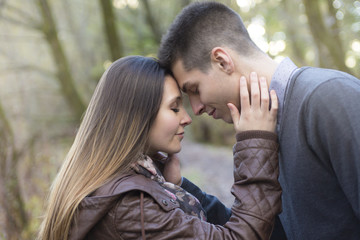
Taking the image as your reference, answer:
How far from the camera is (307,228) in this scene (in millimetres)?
1805

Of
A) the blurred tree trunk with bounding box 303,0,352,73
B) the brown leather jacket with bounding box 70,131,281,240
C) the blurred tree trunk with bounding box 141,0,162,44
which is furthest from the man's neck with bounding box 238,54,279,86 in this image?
the blurred tree trunk with bounding box 141,0,162,44

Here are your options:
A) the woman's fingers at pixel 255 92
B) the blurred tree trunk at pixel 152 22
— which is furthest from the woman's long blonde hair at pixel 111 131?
the blurred tree trunk at pixel 152 22

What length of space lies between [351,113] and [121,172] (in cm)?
120

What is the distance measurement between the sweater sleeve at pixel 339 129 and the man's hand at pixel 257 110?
27 centimetres

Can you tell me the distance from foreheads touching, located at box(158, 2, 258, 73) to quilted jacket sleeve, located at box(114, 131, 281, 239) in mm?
630

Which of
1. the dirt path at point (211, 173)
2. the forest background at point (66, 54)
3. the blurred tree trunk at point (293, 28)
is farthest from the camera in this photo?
the blurred tree trunk at point (293, 28)

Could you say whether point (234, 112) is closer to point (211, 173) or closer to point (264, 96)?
point (264, 96)

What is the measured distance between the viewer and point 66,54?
10.3 m

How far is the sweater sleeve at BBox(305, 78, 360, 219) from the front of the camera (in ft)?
4.68

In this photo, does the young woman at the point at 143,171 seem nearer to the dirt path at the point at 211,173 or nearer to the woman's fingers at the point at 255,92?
the woman's fingers at the point at 255,92

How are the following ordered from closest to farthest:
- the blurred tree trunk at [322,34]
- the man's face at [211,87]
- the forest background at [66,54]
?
1. the man's face at [211,87]
2. the forest background at [66,54]
3. the blurred tree trunk at [322,34]

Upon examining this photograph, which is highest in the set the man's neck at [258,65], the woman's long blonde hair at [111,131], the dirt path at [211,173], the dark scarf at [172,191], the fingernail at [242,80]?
the man's neck at [258,65]

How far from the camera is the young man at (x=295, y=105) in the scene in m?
1.48

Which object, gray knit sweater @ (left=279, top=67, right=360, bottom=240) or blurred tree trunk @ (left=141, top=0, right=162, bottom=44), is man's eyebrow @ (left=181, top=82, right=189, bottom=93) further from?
blurred tree trunk @ (left=141, top=0, right=162, bottom=44)
